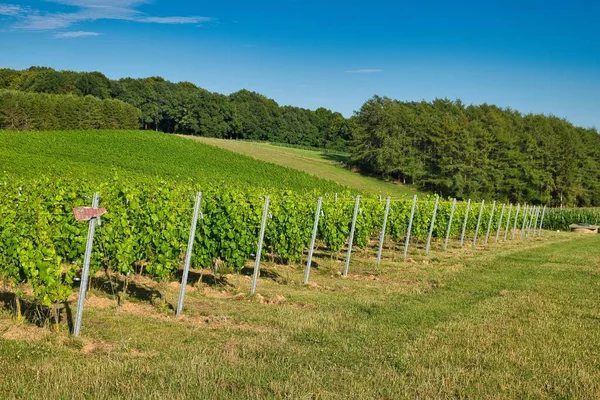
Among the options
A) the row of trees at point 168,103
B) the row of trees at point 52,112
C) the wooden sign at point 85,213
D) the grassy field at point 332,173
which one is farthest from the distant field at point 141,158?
the row of trees at point 168,103

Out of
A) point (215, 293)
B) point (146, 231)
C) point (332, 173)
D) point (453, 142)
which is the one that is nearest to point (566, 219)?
point (453, 142)

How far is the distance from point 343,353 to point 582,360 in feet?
9.39

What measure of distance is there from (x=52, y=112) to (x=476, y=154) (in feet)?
172

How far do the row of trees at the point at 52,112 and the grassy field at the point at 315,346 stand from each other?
197 feet

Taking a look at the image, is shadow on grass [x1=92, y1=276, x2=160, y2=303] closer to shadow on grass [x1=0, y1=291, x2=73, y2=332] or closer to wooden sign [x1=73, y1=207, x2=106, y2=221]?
shadow on grass [x1=0, y1=291, x2=73, y2=332]

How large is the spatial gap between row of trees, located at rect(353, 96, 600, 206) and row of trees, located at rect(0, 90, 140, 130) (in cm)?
3413

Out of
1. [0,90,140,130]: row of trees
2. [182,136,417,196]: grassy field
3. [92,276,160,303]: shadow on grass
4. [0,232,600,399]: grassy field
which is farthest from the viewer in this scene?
[0,90,140,130]: row of trees

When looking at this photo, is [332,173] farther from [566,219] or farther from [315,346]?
[315,346]

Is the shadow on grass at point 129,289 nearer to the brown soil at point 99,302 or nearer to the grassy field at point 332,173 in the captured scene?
the brown soil at point 99,302

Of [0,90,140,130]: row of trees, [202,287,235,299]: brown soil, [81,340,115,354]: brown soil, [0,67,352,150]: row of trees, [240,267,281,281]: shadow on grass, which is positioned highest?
[0,67,352,150]: row of trees

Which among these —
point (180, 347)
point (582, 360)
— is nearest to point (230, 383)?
point (180, 347)

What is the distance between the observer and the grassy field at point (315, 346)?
4.96 metres

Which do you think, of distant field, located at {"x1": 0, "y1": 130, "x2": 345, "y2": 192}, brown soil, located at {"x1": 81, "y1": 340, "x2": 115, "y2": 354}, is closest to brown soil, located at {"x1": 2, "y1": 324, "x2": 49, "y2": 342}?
brown soil, located at {"x1": 81, "y1": 340, "x2": 115, "y2": 354}

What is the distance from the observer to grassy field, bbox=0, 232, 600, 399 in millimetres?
4957
